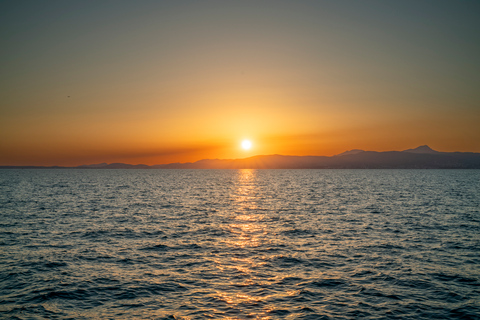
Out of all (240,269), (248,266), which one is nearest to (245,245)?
(248,266)

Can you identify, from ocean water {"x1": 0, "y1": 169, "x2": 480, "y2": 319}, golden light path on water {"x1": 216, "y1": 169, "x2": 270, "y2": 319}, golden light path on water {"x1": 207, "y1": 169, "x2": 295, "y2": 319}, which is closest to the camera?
ocean water {"x1": 0, "y1": 169, "x2": 480, "y2": 319}

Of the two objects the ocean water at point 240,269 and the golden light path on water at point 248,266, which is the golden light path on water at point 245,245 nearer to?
the golden light path on water at point 248,266

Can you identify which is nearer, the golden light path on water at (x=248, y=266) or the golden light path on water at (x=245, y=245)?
the golden light path on water at (x=248, y=266)

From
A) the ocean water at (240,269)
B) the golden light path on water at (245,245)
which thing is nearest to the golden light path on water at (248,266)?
the golden light path on water at (245,245)

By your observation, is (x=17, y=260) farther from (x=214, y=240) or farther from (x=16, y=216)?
(x=16, y=216)

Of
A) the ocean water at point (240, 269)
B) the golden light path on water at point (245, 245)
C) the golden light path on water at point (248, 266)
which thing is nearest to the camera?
the ocean water at point (240, 269)

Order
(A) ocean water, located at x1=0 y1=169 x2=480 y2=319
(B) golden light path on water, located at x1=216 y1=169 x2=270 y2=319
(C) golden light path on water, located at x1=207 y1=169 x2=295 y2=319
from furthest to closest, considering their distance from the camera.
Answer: (B) golden light path on water, located at x1=216 y1=169 x2=270 y2=319, (C) golden light path on water, located at x1=207 y1=169 x2=295 y2=319, (A) ocean water, located at x1=0 y1=169 x2=480 y2=319

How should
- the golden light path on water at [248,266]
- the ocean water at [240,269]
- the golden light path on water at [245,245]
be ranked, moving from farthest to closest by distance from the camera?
the golden light path on water at [245,245], the golden light path on water at [248,266], the ocean water at [240,269]

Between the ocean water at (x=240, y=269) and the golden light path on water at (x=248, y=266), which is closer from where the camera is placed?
→ the ocean water at (x=240, y=269)

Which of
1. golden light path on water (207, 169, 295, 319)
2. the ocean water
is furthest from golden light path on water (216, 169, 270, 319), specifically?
the ocean water

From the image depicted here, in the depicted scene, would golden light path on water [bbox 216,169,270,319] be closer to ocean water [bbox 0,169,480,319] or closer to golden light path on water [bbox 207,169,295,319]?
golden light path on water [bbox 207,169,295,319]

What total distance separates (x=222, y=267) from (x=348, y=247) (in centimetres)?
1266

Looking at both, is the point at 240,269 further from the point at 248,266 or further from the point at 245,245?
the point at 245,245

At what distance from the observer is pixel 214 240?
106ft
